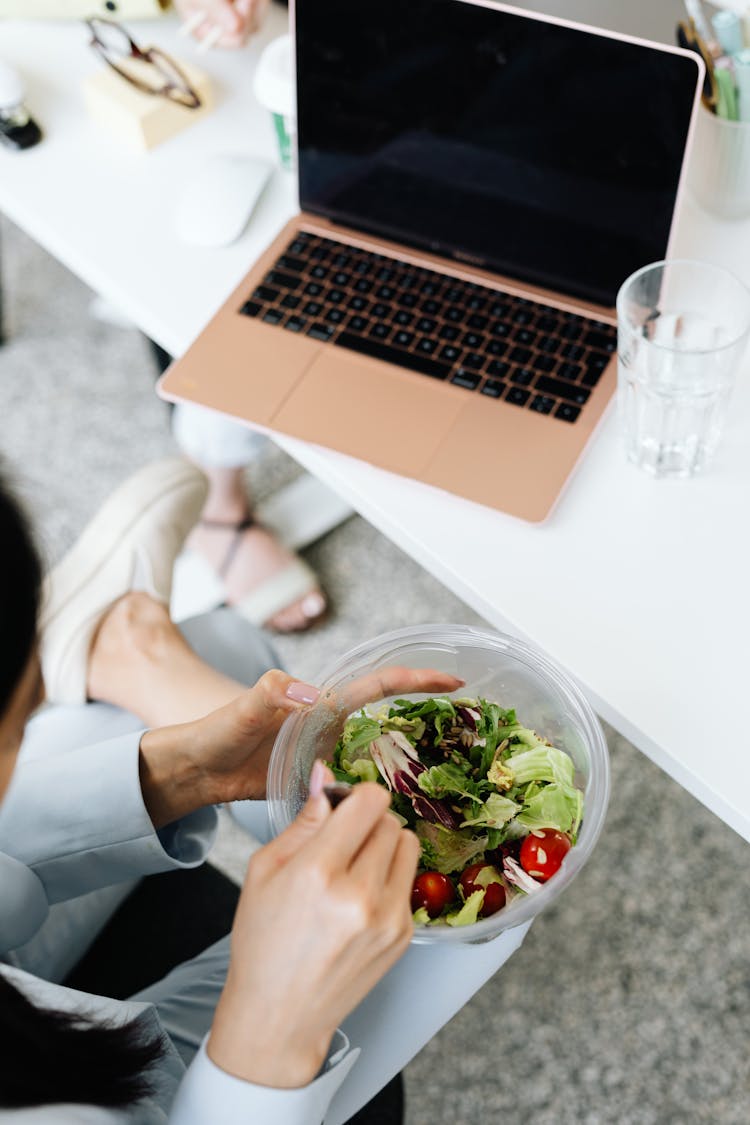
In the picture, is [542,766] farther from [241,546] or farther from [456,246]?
[241,546]

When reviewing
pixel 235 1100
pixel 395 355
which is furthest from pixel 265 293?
pixel 235 1100

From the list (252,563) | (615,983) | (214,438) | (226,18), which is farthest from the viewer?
(252,563)

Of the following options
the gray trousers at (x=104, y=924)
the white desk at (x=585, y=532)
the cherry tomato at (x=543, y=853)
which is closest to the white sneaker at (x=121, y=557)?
the gray trousers at (x=104, y=924)

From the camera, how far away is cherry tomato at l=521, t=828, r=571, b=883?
68 centimetres

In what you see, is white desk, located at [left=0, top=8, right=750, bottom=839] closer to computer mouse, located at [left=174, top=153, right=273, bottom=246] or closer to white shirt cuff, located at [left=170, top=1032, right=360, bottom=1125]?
computer mouse, located at [left=174, top=153, right=273, bottom=246]

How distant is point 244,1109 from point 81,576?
0.63 m

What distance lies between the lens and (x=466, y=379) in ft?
3.13

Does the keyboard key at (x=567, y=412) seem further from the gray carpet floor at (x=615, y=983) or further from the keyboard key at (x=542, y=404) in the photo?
the gray carpet floor at (x=615, y=983)

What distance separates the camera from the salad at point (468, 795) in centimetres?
69

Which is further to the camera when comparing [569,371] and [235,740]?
[569,371]

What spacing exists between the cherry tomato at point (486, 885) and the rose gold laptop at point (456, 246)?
0.29 m

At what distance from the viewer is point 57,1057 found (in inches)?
26.8

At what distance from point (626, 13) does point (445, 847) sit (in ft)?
2.51

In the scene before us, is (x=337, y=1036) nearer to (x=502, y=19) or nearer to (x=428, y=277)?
(x=428, y=277)
